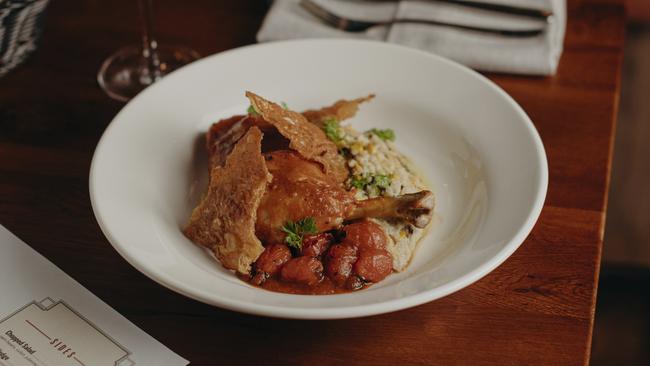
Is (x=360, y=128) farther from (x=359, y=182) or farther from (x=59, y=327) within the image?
(x=59, y=327)

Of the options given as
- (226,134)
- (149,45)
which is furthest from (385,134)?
(149,45)

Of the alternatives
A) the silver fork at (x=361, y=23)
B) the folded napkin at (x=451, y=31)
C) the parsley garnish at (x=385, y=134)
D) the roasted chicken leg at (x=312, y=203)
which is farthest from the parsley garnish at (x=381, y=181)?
→ the silver fork at (x=361, y=23)

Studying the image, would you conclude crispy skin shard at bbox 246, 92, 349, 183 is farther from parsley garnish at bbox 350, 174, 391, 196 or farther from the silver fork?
the silver fork

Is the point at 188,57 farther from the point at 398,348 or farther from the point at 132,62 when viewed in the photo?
the point at 398,348

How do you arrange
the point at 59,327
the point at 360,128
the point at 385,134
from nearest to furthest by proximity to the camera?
the point at 59,327 < the point at 385,134 < the point at 360,128

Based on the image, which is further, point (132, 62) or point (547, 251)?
point (132, 62)

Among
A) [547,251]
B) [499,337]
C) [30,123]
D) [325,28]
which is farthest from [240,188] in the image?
[325,28]

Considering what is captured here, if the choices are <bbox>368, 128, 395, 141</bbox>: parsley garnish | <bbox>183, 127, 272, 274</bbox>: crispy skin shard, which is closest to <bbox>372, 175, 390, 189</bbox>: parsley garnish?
<bbox>368, 128, 395, 141</bbox>: parsley garnish
